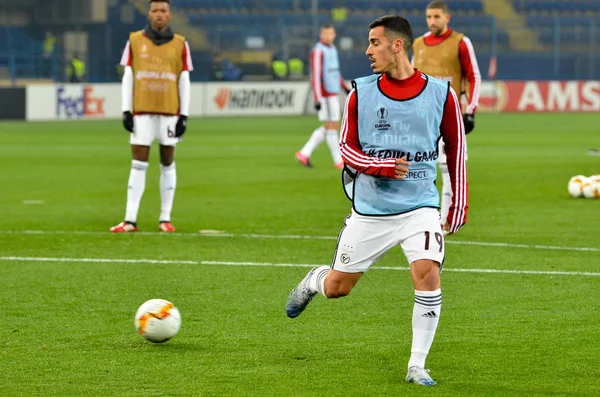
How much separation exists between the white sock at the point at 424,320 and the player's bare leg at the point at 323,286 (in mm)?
429

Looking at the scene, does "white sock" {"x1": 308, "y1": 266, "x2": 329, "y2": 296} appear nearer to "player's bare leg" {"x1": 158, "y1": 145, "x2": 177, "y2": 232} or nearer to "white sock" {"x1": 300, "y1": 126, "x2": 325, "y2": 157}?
"player's bare leg" {"x1": 158, "y1": 145, "x2": 177, "y2": 232}

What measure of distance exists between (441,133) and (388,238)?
623 millimetres

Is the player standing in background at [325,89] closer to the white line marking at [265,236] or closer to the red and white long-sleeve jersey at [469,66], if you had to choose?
the red and white long-sleeve jersey at [469,66]

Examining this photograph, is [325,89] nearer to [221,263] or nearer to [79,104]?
[221,263]

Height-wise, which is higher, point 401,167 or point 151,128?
point 401,167

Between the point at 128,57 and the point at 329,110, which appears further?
the point at 329,110

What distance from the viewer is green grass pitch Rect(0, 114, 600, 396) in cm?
601

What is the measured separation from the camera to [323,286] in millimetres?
6410

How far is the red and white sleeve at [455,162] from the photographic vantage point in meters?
6.11

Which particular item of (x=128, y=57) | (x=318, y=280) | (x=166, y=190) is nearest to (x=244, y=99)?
(x=166, y=190)

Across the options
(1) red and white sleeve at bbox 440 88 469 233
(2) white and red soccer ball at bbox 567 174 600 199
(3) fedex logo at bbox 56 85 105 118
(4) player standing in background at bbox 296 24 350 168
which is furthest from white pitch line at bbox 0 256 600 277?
(3) fedex logo at bbox 56 85 105 118

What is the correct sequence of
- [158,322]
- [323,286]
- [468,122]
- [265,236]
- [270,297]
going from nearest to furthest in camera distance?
[323,286], [158,322], [270,297], [468,122], [265,236]

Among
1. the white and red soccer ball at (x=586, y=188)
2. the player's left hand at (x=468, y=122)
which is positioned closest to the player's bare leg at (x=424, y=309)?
the player's left hand at (x=468, y=122)

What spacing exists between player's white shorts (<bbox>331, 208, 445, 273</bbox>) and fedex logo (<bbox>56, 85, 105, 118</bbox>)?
1193 inches
